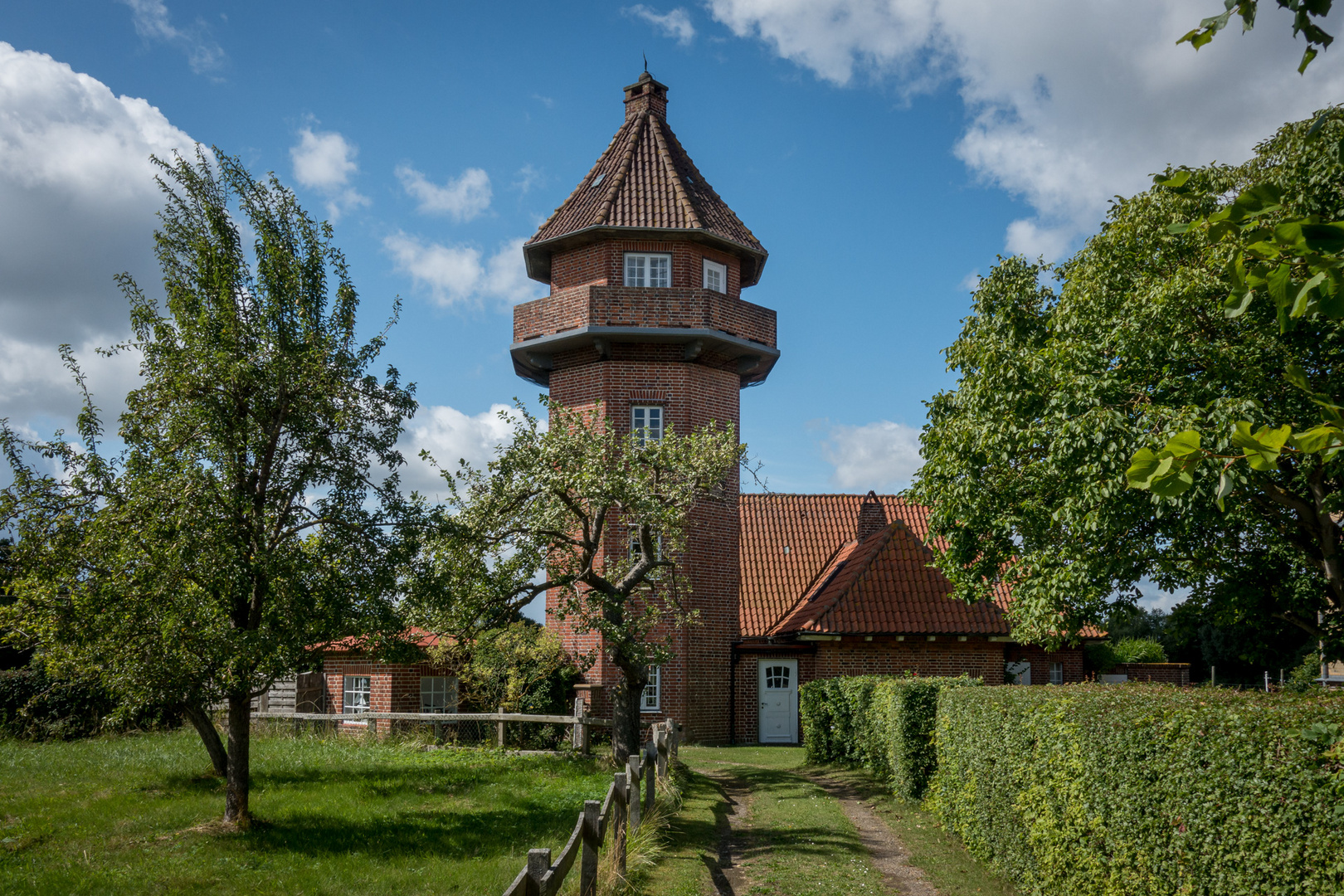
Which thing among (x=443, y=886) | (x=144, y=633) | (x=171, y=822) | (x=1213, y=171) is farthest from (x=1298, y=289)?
(x=1213, y=171)

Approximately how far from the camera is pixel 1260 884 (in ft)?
17.4

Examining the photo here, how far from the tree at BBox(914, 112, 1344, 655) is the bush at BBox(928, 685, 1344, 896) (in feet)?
13.8

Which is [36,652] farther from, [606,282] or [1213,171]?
[1213,171]

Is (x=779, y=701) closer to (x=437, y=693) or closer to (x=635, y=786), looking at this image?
(x=437, y=693)

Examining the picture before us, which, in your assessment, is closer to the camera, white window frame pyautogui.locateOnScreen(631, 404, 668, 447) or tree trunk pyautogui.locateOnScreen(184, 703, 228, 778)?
tree trunk pyautogui.locateOnScreen(184, 703, 228, 778)

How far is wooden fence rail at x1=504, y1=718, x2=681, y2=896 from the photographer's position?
5.92 metres

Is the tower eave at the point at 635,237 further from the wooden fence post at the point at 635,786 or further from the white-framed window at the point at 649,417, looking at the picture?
the wooden fence post at the point at 635,786

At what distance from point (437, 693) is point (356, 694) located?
2268 millimetres

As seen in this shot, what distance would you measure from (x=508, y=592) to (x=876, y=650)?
1088cm

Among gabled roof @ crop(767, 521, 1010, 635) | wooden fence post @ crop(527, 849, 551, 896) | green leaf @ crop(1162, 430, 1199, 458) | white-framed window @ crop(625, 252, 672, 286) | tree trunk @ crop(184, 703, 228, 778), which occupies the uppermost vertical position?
white-framed window @ crop(625, 252, 672, 286)

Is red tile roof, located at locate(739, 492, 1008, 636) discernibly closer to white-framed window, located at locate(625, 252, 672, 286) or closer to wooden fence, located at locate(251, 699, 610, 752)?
wooden fence, located at locate(251, 699, 610, 752)

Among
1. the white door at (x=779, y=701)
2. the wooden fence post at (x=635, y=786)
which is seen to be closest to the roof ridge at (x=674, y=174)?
the white door at (x=779, y=701)

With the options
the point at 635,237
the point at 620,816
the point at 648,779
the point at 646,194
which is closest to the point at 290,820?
the point at 648,779

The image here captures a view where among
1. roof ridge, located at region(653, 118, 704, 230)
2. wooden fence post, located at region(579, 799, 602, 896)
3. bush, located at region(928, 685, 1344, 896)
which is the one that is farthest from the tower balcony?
wooden fence post, located at region(579, 799, 602, 896)
